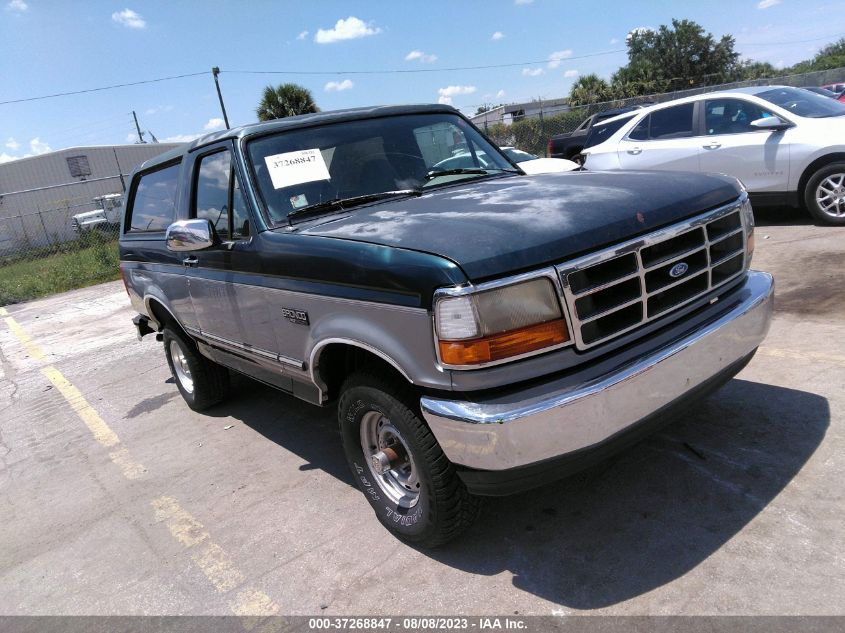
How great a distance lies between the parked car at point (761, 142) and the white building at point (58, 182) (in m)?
23.0

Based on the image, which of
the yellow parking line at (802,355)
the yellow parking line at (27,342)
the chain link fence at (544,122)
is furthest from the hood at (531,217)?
the chain link fence at (544,122)

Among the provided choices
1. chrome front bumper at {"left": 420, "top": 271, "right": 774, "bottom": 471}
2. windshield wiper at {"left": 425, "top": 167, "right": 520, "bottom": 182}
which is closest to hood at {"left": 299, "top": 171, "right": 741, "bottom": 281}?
windshield wiper at {"left": 425, "top": 167, "right": 520, "bottom": 182}

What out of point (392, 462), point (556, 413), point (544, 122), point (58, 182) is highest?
point (58, 182)

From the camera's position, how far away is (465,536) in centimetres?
291

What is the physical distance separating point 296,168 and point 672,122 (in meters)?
6.66

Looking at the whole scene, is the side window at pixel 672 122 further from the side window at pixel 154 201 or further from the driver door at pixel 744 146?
the side window at pixel 154 201

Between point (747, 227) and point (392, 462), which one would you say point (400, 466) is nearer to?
point (392, 462)

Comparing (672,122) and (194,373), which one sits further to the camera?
(672,122)

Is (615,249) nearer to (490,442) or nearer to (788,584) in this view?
(490,442)

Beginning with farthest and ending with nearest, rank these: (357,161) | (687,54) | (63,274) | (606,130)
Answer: (687,54) < (63,274) < (606,130) < (357,161)

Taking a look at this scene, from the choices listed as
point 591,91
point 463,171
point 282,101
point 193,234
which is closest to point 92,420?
point 193,234

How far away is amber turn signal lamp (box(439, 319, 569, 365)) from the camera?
2244 mm

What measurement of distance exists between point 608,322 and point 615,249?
0.94ft

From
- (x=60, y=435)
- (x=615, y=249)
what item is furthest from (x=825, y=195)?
(x=60, y=435)
